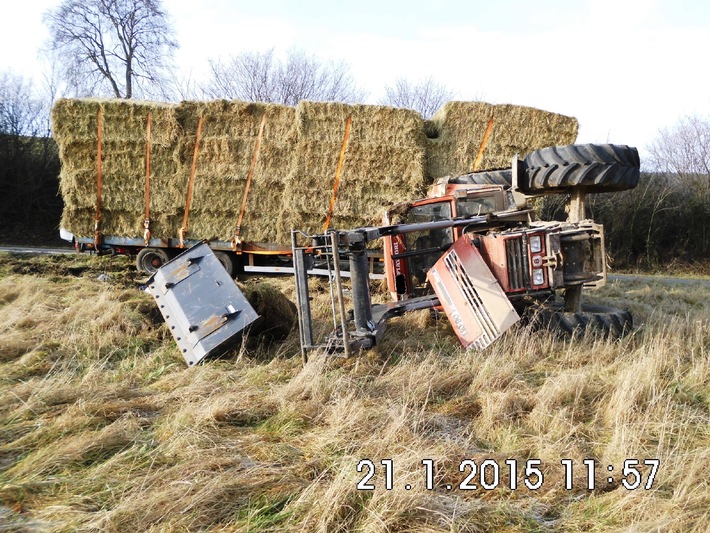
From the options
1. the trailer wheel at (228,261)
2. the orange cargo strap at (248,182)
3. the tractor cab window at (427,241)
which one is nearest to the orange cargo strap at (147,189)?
the trailer wheel at (228,261)

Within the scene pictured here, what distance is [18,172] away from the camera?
20.3m

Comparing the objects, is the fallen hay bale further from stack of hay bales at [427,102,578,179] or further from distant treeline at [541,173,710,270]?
distant treeline at [541,173,710,270]

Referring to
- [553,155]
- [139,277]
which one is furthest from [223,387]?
[139,277]

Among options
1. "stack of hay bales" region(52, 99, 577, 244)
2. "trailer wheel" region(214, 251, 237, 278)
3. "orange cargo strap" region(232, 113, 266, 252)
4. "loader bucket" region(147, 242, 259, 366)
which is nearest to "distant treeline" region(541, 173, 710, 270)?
"stack of hay bales" region(52, 99, 577, 244)

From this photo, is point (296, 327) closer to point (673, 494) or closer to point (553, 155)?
point (553, 155)

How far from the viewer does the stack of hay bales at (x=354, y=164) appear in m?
10.3

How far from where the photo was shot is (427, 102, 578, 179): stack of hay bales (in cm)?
1085

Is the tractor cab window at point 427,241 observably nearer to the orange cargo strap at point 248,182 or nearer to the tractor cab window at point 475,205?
the tractor cab window at point 475,205

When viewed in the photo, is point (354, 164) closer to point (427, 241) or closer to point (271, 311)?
point (427, 241)

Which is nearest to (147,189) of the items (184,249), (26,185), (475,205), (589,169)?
(184,249)

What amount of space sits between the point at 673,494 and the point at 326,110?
30.0ft

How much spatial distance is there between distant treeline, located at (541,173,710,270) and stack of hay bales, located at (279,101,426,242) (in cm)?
1027

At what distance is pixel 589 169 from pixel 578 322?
160cm

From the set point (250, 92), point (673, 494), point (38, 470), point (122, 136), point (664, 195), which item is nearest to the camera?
point (673, 494)
